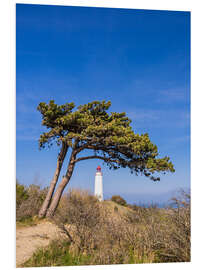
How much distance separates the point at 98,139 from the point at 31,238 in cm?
244

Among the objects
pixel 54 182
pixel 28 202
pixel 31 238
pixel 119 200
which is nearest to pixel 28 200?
pixel 28 202

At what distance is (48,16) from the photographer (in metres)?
5.20

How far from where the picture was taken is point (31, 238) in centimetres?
538

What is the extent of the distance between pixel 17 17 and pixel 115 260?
4.03 meters

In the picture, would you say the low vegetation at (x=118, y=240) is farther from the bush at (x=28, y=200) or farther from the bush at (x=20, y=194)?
the bush at (x=20, y=194)

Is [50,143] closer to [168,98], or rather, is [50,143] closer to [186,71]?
[168,98]

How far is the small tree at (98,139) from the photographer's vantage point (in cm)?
632

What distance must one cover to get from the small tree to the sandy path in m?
0.74

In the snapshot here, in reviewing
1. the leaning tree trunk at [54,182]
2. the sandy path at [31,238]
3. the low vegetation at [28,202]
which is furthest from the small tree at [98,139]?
the sandy path at [31,238]

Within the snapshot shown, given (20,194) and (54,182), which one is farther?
(20,194)

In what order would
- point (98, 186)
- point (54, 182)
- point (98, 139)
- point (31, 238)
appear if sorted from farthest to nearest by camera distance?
point (98, 186)
point (54, 182)
point (98, 139)
point (31, 238)

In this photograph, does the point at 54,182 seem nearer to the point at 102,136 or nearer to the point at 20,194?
the point at 20,194

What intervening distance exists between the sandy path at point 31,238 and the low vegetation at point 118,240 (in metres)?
0.23

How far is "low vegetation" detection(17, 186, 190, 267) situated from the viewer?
4.06m
